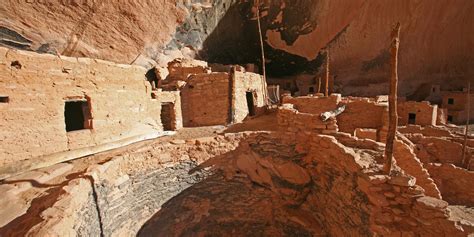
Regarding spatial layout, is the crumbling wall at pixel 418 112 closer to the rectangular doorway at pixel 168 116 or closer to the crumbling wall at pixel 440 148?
the crumbling wall at pixel 440 148

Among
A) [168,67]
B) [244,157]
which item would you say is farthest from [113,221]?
[168,67]

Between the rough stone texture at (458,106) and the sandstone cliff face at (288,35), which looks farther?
the rough stone texture at (458,106)

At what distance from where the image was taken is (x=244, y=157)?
19.8 ft

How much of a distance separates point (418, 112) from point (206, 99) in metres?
9.79

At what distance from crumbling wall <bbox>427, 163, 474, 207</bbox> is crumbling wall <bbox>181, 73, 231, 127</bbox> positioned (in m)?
6.76

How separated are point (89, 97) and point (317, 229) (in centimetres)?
620

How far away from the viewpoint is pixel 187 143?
222 inches

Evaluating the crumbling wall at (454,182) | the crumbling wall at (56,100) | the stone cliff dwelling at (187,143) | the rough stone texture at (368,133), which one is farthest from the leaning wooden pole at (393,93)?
the crumbling wall at (56,100)

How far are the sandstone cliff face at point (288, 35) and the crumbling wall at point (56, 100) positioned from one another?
2401mm

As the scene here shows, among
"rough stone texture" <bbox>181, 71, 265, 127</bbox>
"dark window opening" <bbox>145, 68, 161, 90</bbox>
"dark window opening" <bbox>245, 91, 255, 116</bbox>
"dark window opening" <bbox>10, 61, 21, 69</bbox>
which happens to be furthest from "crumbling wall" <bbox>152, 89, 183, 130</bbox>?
"dark window opening" <bbox>10, 61, 21, 69</bbox>

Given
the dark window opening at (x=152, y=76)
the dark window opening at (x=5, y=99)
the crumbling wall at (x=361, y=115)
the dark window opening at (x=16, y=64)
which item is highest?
the dark window opening at (x=152, y=76)

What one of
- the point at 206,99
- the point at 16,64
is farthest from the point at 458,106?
the point at 16,64

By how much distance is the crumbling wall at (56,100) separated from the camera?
12.9 feet

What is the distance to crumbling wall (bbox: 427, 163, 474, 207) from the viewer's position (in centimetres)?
602
